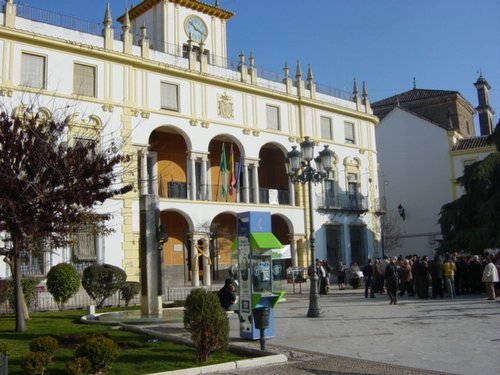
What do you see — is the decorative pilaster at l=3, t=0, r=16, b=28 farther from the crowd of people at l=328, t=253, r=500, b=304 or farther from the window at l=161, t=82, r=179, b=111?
the crowd of people at l=328, t=253, r=500, b=304

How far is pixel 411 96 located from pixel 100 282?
136 ft

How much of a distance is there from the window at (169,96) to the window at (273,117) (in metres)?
6.42

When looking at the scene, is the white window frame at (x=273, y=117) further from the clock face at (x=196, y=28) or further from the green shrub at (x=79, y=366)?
the green shrub at (x=79, y=366)

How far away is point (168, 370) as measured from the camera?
27.8 feet

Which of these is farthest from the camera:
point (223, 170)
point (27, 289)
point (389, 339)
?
point (223, 170)

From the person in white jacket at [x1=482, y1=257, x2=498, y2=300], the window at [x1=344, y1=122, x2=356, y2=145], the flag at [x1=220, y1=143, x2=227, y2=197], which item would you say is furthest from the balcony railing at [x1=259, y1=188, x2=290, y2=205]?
the person in white jacket at [x1=482, y1=257, x2=498, y2=300]

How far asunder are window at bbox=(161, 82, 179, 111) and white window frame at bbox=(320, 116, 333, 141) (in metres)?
10.9

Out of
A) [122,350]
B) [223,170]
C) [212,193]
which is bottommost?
[122,350]

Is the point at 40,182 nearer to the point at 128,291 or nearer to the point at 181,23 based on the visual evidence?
the point at 128,291

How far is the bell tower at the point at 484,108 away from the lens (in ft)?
196

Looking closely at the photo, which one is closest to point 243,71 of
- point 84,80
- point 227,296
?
point 84,80

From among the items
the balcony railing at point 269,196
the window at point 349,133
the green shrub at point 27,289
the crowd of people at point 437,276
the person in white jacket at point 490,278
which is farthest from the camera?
the window at point 349,133

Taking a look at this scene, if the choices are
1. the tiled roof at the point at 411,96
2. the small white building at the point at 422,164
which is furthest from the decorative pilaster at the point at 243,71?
the tiled roof at the point at 411,96

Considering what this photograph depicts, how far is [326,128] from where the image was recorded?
36125mm
